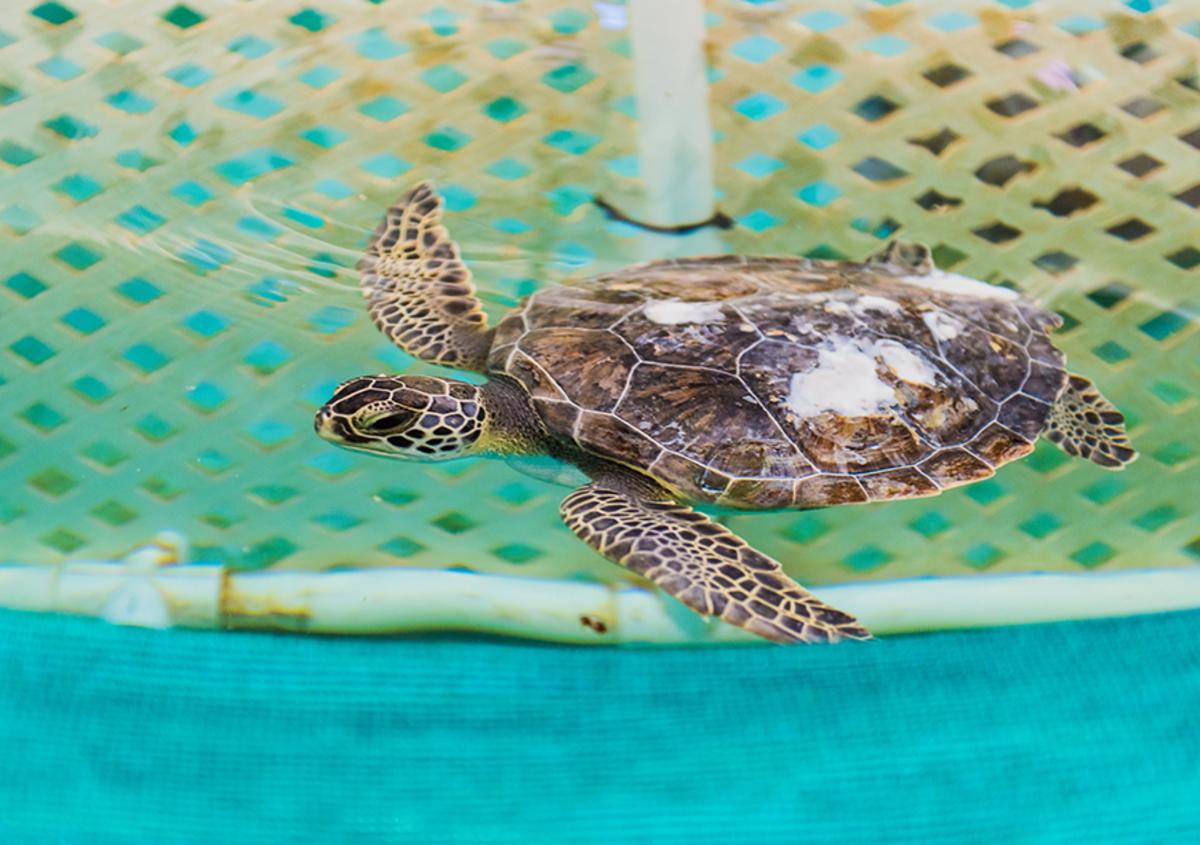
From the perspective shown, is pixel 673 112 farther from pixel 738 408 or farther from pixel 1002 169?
pixel 738 408

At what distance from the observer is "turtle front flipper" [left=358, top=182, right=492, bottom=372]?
3037mm

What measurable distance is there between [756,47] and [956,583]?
2.24 meters

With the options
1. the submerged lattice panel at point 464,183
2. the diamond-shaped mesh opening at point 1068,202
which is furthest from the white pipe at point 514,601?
the diamond-shaped mesh opening at point 1068,202

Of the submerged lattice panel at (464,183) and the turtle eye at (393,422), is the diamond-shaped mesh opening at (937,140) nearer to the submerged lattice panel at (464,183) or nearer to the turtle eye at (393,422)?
the submerged lattice panel at (464,183)

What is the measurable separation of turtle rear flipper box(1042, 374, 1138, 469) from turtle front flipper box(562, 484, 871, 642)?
100cm

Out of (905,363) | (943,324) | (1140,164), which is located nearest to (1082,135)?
(1140,164)

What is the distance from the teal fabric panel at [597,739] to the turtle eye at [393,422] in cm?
54

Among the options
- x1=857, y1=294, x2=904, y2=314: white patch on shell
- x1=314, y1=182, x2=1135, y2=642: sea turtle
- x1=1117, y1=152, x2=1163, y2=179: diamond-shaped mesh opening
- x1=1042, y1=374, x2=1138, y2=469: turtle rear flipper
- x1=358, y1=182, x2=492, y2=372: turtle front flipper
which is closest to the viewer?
x1=314, y1=182, x2=1135, y2=642: sea turtle

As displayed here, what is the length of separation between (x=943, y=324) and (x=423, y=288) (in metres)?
1.55

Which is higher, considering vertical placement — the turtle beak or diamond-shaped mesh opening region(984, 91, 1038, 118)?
diamond-shaped mesh opening region(984, 91, 1038, 118)

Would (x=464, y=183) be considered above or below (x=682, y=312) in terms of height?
below

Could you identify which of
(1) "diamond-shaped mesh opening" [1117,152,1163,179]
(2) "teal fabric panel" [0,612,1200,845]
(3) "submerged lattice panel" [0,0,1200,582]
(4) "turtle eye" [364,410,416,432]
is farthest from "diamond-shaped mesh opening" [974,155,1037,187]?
(4) "turtle eye" [364,410,416,432]

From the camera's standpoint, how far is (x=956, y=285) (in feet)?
9.79

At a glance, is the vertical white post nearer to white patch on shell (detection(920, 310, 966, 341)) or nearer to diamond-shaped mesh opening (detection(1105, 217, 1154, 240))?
white patch on shell (detection(920, 310, 966, 341))
